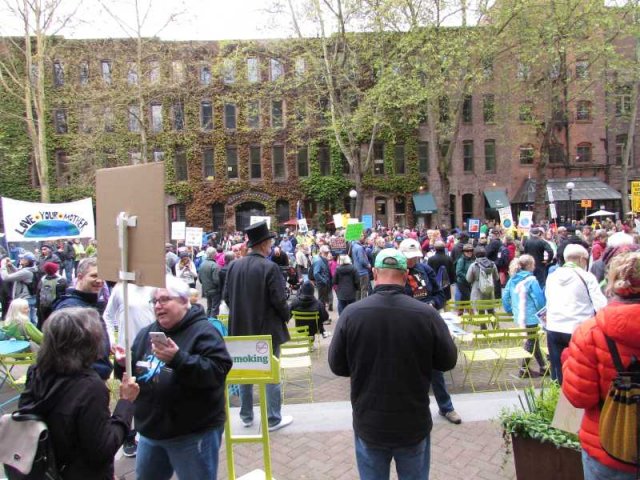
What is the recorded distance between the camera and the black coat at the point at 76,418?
6.91 feet

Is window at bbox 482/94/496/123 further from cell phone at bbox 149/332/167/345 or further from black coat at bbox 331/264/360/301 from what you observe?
cell phone at bbox 149/332/167/345

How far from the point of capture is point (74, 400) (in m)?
2.12

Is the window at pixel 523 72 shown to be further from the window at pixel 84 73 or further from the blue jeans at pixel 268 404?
the window at pixel 84 73

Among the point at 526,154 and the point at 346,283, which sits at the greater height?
the point at 526,154

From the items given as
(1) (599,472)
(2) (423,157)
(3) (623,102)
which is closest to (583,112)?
(3) (623,102)

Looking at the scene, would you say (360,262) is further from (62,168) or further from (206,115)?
(62,168)

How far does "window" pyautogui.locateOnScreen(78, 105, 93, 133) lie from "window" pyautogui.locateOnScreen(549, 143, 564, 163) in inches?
1142

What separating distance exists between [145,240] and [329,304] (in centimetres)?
976

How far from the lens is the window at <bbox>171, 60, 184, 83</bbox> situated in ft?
105

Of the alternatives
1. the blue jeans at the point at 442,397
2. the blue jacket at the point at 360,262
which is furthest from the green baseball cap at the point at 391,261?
the blue jacket at the point at 360,262

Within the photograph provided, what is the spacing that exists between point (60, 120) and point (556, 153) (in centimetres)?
3354

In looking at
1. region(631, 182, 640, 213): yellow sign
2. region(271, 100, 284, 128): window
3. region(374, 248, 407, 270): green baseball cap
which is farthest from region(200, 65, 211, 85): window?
region(374, 248, 407, 270): green baseball cap

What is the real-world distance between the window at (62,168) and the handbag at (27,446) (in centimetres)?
3452

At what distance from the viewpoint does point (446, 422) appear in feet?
16.8
